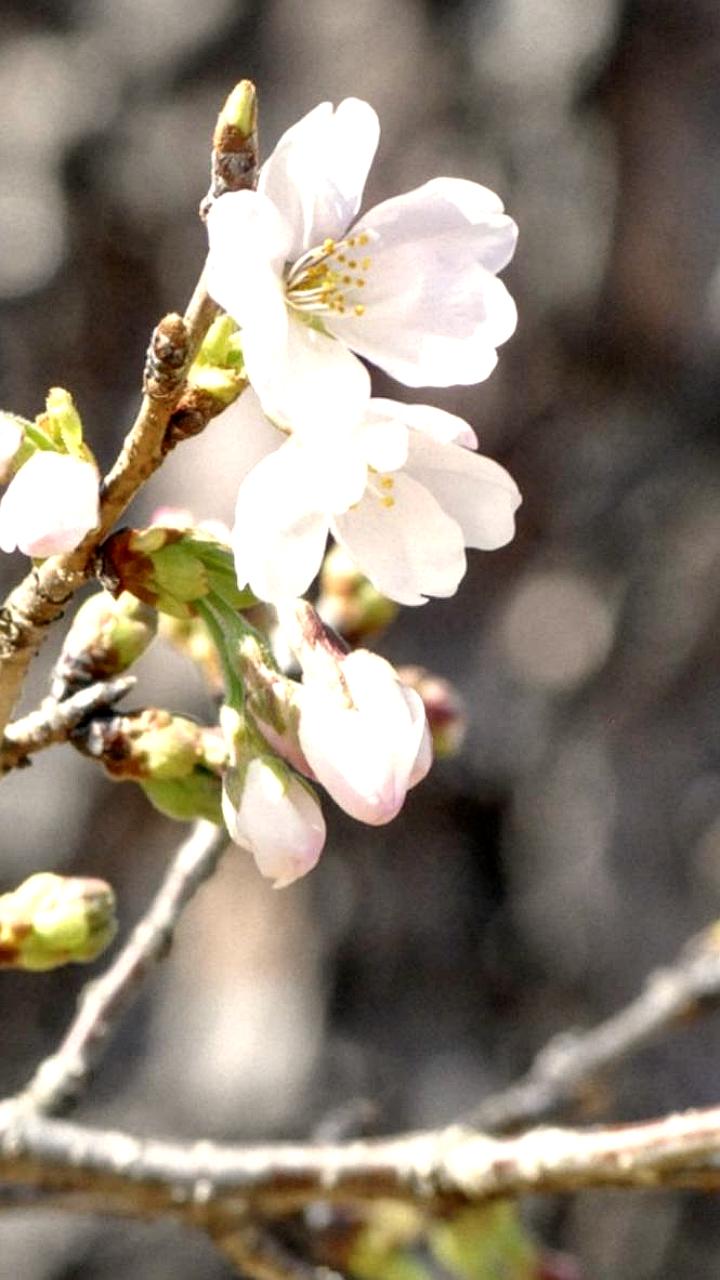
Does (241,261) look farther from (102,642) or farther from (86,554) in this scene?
(102,642)

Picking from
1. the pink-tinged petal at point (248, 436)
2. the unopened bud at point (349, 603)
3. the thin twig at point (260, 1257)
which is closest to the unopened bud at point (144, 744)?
the unopened bud at point (349, 603)

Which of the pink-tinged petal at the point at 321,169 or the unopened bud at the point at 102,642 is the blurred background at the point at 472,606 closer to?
the unopened bud at the point at 102,642

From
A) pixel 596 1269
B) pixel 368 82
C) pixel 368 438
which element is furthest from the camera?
pixel 368 82

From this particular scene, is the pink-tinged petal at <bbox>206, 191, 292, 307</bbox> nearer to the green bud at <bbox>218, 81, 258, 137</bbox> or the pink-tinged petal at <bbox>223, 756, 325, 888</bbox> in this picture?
the green bud at <bbox>218, 81, 258, 137</bbox>

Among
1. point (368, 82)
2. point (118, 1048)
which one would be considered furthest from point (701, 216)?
point (118, 1048)

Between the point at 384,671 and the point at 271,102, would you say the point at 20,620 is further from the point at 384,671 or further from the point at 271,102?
the point at 271,102
